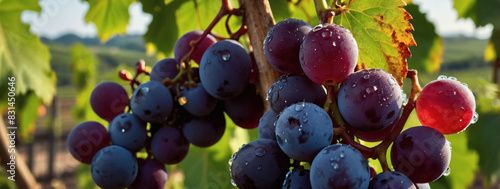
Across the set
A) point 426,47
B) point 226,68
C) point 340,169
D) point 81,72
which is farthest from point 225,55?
point 81,72

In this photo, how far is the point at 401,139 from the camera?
561 millimetres

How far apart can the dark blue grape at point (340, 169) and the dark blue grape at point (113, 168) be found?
455 mm

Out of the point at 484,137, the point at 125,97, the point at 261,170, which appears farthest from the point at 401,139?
the point at 484,137

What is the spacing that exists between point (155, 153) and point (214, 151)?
1.86 feet

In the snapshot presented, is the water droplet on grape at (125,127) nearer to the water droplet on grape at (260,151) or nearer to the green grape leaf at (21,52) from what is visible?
the water droplet on grape at (260,151)

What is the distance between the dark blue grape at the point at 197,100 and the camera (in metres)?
0.79

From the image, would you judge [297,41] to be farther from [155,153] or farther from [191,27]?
[191,27]

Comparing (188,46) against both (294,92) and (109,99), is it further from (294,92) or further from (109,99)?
(294,92)

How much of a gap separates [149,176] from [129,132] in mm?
106

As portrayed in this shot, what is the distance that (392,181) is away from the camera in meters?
0.48

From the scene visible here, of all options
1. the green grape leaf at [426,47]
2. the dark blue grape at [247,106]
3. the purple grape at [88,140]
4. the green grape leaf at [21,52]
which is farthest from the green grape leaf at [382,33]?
the green grape leaf at [21,52]

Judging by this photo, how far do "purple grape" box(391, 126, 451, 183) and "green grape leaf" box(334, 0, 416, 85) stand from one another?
0.38 feet

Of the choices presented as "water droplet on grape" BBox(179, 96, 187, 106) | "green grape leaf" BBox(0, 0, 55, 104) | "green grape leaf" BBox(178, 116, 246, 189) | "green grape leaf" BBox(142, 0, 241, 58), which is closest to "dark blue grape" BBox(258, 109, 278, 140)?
"water droplet on grape" BBox(179, 96, 187, 106)

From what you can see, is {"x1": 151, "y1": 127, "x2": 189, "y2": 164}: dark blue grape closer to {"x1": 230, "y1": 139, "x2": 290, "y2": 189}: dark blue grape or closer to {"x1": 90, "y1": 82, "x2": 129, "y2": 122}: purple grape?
{"x1": 90, "y1": 82, "x2": 129, "y2": 122}: purple grape
